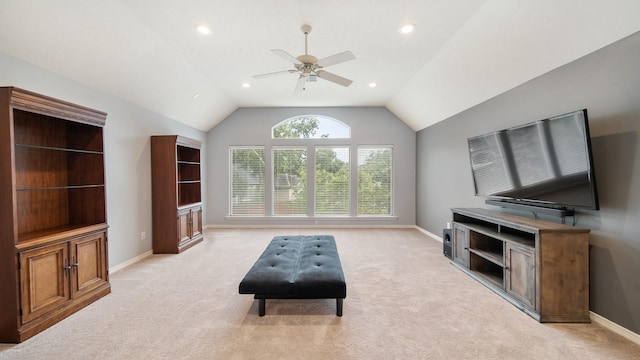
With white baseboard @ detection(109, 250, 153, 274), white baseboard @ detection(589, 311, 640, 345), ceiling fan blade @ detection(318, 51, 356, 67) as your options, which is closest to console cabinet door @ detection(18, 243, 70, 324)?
white baseboard @ detection(109, 250, 153, 274)

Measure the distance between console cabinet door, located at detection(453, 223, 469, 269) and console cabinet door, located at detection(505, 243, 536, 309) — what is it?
734 mm

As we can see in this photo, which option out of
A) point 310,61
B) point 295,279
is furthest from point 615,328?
point 310,61

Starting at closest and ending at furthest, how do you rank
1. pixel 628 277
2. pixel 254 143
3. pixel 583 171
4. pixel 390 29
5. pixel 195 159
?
1. pixel 628 277
2. pixel 583 171
3. pixel 390 29
4. pixel 195 159
5. pixel 254 143

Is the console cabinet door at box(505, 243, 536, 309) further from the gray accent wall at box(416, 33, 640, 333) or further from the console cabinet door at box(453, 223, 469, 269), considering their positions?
the console cabinet door at box(453, 223, 469, 269)

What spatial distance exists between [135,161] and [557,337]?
5535 mm

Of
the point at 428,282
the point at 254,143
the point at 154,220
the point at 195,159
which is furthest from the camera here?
the point at 254,143

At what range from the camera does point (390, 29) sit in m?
2.95

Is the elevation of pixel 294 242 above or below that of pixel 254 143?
below

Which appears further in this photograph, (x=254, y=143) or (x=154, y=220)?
(x=254, y=143)

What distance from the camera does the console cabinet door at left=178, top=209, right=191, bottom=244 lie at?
4.48m

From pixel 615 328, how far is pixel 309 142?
5517 millimetres

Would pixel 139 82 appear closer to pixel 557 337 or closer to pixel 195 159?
pixel 195 159

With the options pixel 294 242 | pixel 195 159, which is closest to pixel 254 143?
pixel 195 159

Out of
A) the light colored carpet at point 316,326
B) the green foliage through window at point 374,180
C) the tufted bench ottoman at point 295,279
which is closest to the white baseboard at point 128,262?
the light colored carpet at point 316,326
